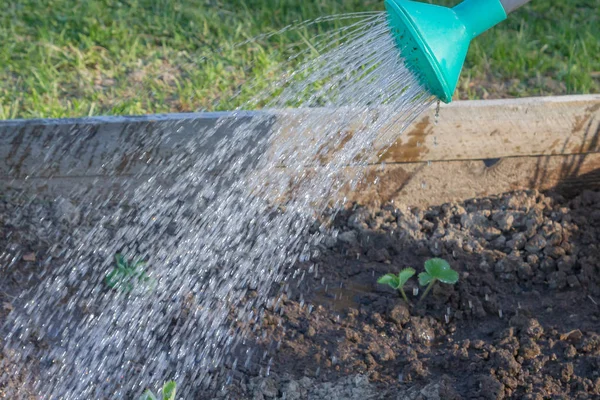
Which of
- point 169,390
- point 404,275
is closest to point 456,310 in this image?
point 404,275

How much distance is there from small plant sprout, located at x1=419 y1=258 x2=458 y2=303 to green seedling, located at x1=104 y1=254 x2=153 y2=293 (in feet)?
2.81

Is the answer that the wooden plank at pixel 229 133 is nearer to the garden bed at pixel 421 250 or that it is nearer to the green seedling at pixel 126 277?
the garden bed at pixel 421 250

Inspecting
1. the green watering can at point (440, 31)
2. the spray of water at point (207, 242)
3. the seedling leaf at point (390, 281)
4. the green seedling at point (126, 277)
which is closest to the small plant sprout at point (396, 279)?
the seedling leaf at point (390, 281)

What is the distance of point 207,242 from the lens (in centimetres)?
265

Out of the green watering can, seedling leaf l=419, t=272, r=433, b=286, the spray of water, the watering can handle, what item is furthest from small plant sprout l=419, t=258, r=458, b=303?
the watering can handle

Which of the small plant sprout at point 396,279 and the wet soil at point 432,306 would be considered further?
the small plant sprout at point 396,279

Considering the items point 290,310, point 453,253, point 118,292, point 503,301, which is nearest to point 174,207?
point 118,292

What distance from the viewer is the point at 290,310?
2.46 m

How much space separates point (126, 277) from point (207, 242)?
30 centimetres

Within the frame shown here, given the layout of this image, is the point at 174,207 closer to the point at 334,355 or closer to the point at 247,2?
the point at 334,355

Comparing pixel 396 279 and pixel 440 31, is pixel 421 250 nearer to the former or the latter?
pixel 396 279

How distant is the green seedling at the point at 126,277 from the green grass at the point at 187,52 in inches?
30.0

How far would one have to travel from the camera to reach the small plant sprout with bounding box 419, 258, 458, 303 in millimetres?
2391

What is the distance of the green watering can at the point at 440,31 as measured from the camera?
1921mm
